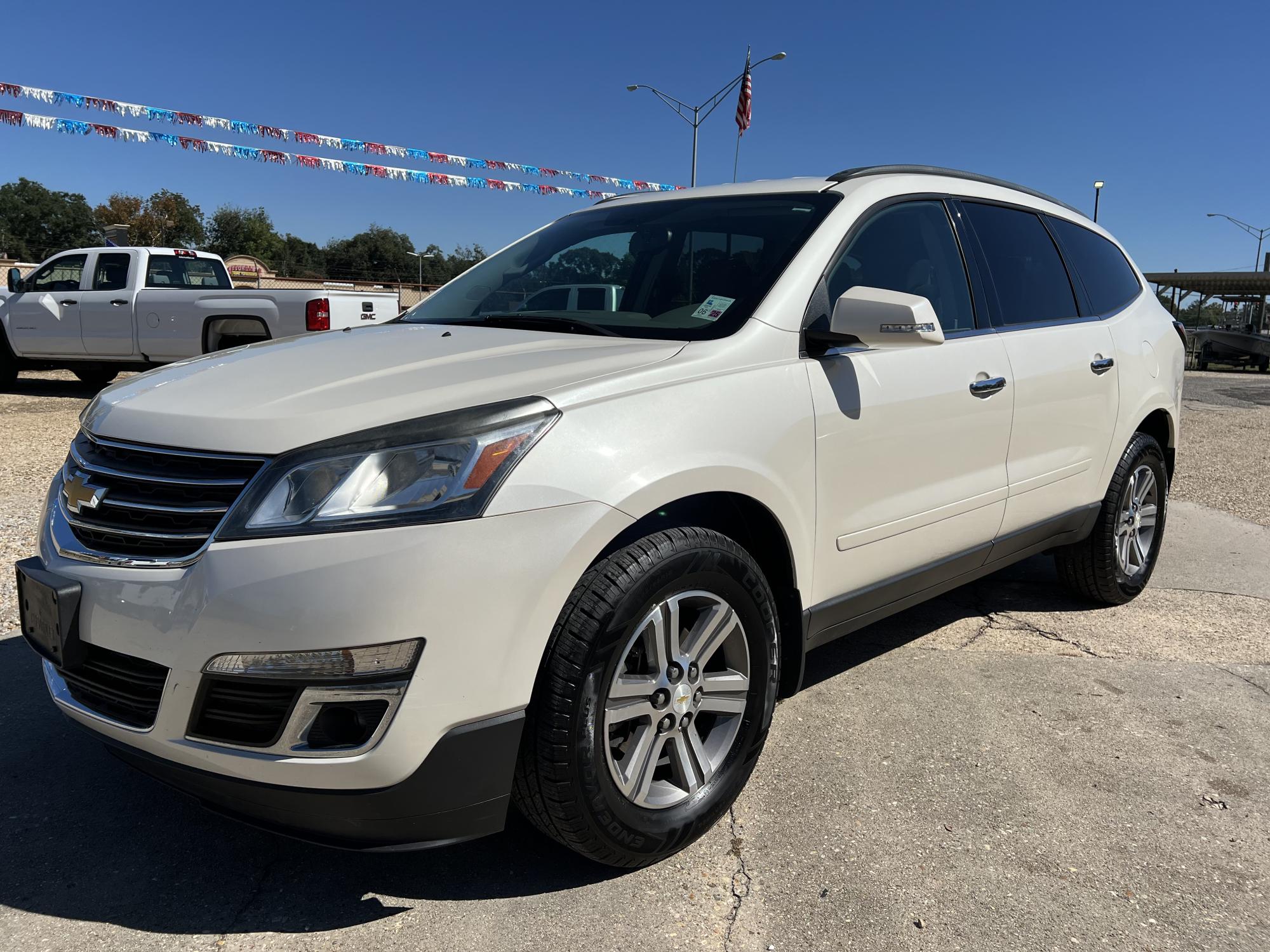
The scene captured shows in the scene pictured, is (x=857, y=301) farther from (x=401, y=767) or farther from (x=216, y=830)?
(x=216, y=830)

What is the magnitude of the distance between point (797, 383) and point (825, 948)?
1437 millimetres

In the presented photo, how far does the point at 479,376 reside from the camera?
7.45 feet

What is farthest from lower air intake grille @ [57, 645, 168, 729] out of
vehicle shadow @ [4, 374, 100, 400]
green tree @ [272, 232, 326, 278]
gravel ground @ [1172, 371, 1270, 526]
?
green tree @ [272, 232, 326, 278]

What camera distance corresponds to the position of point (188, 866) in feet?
7.80

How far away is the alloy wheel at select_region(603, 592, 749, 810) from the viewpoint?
227cm

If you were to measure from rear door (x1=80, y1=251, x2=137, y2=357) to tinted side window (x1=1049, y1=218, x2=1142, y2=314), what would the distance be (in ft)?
36.6

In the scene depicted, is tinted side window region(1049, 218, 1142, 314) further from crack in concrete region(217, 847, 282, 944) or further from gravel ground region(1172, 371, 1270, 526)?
crack in concrete region(217, 847, 282, 944)

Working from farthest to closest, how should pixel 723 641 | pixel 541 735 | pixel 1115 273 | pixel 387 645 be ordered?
pixel 1115 273, pixel 723 641, pixel 541 735, pixel 387 645

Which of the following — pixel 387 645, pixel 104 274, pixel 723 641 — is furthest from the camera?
pixel 104 274

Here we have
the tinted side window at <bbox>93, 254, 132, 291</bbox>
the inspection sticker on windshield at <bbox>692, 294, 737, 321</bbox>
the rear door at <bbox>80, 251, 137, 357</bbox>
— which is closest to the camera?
the inspection sticker on windshield at <bbox>692, 294, 737, 321</bbox>

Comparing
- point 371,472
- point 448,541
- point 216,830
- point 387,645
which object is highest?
point 371,472

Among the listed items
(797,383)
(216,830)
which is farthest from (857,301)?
(216,830)

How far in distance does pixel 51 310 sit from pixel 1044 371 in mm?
12726

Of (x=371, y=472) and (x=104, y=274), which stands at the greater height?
(x=104, y=274)
